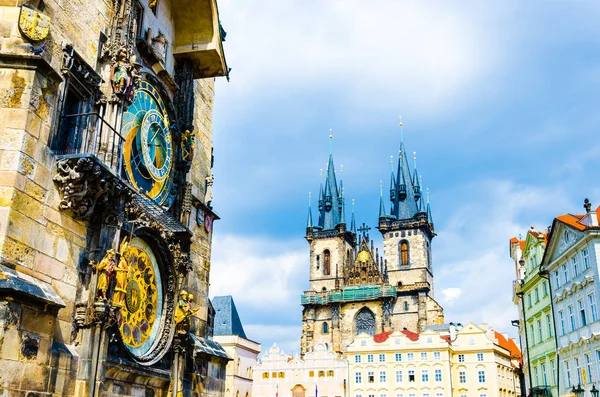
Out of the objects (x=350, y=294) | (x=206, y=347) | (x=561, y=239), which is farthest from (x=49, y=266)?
(x=350, y=294)

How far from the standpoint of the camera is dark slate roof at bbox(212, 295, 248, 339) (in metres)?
51.2

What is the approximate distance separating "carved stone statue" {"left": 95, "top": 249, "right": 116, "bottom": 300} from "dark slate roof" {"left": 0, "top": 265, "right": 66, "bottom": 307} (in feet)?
2.52

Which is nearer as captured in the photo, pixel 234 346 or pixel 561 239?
pixel 561 239

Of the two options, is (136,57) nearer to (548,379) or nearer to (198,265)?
(198,265)

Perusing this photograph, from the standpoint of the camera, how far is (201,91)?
13.3 metres

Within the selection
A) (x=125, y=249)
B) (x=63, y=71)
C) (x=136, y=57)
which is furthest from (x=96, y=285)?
(x=136, y=57)

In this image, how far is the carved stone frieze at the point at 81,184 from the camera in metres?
7.55

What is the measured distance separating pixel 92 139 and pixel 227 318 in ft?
150

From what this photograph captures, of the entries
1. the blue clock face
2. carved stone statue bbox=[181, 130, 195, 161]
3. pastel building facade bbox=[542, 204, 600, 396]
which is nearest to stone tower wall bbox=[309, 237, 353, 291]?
pastel building facade bbox=[542, 204, 600, 396]

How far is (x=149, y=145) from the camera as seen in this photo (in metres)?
10.3

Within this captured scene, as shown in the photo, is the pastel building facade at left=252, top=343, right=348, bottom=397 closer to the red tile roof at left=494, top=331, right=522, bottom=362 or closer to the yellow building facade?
the yellow building facade

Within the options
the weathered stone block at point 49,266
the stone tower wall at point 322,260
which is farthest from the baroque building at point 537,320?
the stone tower wall at point 322,260

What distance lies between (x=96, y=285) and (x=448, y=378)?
51175 mm

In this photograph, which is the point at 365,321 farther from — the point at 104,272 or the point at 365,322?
the point at 104,272
